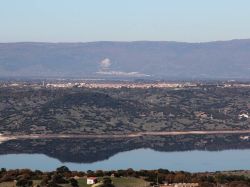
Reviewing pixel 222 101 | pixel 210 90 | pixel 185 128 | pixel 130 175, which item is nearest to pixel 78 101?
pixel 185 128

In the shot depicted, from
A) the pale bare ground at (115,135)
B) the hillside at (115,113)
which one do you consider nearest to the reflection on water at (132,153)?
the pale bare ground at (115,135)

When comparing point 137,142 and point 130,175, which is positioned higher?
point 130,175

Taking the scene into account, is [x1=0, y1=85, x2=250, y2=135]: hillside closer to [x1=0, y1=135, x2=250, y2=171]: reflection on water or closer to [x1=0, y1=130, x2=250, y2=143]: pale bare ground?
[x1=0, y1=130, x2=250, y2=143]: pale bare ground

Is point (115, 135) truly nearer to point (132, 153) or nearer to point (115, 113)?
point (115, 113)

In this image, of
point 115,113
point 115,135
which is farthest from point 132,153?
point 115,113

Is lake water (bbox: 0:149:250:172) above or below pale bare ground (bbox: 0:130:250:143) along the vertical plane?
above

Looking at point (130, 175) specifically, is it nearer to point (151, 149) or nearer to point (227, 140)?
point (151, 149)

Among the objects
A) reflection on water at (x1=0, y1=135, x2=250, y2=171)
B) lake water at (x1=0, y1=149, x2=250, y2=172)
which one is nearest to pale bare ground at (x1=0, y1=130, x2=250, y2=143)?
reflection on water at (x1=0, y1=135, x2=250, y2=171)

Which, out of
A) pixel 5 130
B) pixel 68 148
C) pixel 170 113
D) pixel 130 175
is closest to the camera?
pixel 130 175
